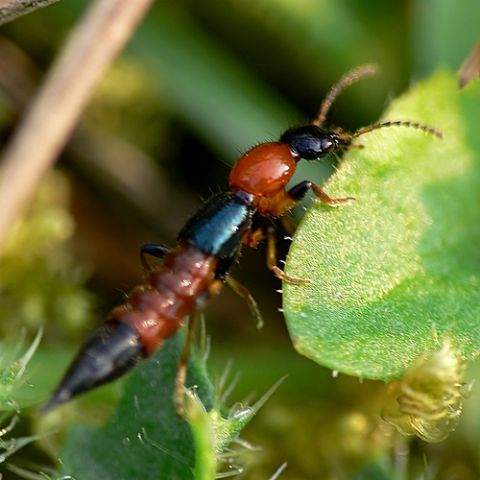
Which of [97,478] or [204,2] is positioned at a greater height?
[204,2]

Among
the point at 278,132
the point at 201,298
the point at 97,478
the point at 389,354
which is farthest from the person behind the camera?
the point at 278,132

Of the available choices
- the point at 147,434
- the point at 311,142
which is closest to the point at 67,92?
the point at 311,142

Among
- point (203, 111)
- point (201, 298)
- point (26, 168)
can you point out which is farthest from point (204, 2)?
point (201, 298)

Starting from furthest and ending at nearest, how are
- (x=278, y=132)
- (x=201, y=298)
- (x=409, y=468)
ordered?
(x=278, y=132) → (x=409, y=468) → (x=201, y=298)

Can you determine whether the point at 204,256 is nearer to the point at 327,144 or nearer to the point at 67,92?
the point at 327,144

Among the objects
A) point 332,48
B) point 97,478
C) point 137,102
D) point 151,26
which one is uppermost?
point 332,48

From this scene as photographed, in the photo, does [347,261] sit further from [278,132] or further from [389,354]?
[278,132]

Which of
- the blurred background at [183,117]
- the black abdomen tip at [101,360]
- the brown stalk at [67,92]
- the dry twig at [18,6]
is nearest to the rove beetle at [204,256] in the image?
the black abdomen tip at [101,360]

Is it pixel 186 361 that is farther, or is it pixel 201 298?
pixel 201 298
